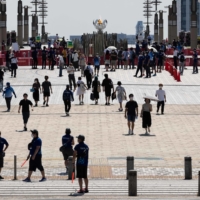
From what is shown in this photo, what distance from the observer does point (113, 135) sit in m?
30.9

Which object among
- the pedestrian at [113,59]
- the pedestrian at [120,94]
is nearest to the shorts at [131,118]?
the pedestrian at [120,94]

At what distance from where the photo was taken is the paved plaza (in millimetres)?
24562

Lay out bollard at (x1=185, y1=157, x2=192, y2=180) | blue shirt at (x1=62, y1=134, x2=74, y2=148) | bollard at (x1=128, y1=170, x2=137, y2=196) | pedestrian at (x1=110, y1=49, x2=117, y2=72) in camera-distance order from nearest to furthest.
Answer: bollard at (x1=128, y1=170, x2=137, y2=196), bollard at (x1=185, y1=157, x2=192, y2=180), blue shirt at (x1=62, y1=134, x2=74, y2=148), pedestrian at (x1=110, y1=49, x2=117, y2=72)

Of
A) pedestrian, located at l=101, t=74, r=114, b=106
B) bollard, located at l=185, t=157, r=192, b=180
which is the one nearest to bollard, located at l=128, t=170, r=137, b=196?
bollard, located at l=185, t=157, r=192, b=180

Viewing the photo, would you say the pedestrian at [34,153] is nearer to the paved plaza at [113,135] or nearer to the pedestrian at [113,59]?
the paved plaza at [113,135]

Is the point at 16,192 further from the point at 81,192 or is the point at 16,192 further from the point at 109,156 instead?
the point at 109,156

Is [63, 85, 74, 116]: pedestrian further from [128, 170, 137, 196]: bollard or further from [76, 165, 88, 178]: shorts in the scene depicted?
[128, 170, 137, 196]: bollard

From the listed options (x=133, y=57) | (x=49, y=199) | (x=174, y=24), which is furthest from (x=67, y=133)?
(x=174, y=24)

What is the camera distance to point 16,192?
65.8 ft

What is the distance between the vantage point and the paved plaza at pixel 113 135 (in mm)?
24562

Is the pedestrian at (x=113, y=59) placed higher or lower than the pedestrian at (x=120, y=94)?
higher

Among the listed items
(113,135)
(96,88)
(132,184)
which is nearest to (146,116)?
(113,135)

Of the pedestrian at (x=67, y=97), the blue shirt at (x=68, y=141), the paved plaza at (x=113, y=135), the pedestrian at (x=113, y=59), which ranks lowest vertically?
the paved plaza at (x=113, y=135)

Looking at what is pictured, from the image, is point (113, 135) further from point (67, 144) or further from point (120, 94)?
point (67, 144)
